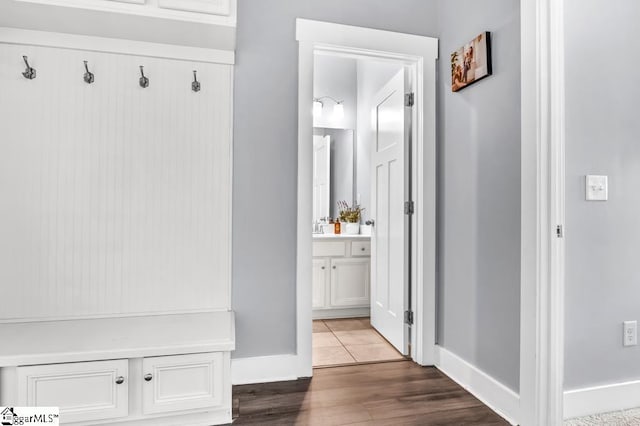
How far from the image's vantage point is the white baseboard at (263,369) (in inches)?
89.1

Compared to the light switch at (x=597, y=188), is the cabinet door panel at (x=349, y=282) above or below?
below

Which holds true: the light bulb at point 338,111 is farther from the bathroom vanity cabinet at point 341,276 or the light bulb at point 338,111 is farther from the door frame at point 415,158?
the door frame at point 415,158

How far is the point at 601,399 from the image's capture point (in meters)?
1.94

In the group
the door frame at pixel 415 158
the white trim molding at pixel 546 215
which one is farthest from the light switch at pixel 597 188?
the door frame at pixel 415 158

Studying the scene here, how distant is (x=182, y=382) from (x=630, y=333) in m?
2.21

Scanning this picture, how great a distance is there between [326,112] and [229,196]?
92.9 inches

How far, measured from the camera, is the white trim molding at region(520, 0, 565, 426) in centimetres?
171

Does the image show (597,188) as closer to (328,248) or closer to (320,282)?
(328,248)

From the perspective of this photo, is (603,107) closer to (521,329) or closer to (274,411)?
(521,329)

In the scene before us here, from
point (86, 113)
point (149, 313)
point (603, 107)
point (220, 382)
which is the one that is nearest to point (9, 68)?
point (86, 113)

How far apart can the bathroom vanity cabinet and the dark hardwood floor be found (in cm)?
123

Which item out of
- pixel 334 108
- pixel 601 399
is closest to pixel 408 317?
pixel 601 399

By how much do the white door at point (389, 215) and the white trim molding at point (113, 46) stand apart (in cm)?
124

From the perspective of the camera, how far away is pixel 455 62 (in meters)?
2.40
